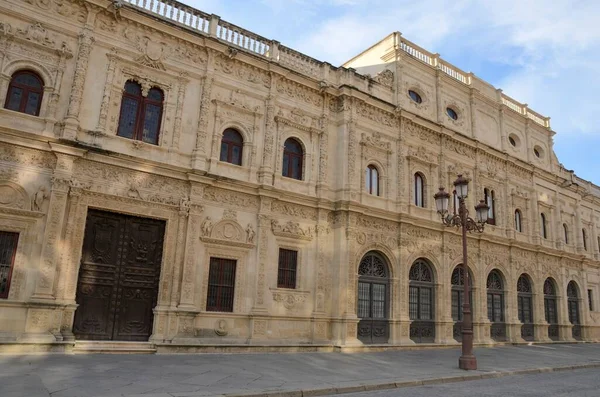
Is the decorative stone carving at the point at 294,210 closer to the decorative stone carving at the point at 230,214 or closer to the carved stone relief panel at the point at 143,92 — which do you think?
the decorative stone carving at the point at 230,214

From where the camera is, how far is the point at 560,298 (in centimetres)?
2625

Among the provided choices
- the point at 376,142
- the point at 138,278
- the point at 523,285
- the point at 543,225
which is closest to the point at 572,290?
the point at 543,225

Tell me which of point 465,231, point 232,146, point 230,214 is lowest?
point 465,231

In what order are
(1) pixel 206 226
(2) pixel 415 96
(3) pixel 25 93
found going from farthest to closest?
(2) pixel 415 96
(1) pixel 206 226
(3) pixel 25 93

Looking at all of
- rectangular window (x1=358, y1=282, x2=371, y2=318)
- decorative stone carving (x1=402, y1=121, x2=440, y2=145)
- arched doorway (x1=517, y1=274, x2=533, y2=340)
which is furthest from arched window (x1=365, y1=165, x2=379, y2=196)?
arched doorway (x1=517, y1=274, x2=533, y2=340)

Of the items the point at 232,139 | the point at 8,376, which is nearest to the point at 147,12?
the point at 232,139

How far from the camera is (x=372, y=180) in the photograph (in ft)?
63.5

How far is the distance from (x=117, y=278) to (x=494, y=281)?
711 inches

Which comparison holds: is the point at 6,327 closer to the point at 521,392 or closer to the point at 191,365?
the point at 191,365

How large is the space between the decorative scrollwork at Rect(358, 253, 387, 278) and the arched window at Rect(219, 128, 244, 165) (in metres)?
6.29

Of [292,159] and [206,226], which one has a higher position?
[292,159]

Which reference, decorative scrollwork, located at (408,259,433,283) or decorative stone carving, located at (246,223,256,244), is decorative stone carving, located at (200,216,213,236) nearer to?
decorative stone carving, located at (246,223,256,244)

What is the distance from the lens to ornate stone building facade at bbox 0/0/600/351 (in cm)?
1277

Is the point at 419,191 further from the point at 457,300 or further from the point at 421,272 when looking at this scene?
the point at 457,300
